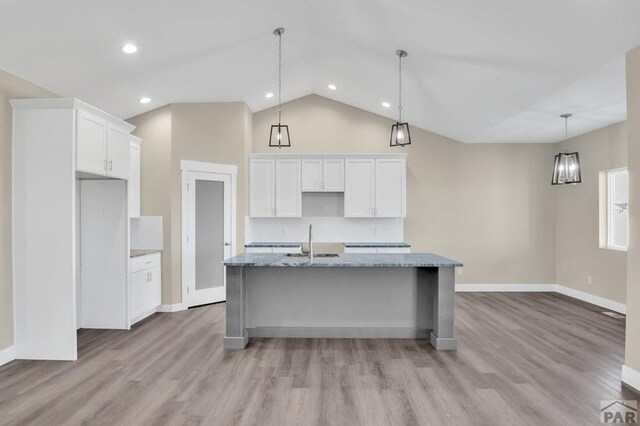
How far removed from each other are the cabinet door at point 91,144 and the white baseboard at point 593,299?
6750 millimetres

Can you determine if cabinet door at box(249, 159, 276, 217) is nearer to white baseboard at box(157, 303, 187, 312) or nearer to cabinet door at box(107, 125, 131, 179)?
white baseboard at box(157, 303, 187, 312)

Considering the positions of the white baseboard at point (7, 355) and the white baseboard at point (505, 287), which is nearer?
the white baseboard at point (7, 355)

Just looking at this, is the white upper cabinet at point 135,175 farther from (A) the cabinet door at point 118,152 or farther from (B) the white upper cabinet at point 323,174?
(B) the white upper cabinet at point 323,174

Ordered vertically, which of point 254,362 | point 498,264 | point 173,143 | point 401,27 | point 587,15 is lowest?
point 254,362

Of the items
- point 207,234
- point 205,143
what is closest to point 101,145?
point 205,143

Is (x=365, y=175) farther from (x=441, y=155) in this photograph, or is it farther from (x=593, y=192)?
(x=593, y=192)

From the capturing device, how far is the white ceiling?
2.98 m

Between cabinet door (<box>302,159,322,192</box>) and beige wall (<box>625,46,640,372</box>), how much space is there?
4.13m

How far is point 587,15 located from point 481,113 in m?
2.33

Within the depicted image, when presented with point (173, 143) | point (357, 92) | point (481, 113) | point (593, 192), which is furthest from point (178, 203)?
point (593, 192)

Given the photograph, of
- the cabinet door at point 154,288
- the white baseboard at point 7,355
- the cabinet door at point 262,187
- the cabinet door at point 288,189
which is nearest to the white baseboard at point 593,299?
the cabinet door at point 288,189

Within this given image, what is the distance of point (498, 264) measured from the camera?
21.3ft

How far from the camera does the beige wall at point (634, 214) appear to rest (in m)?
2.88

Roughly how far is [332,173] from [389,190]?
1008mm
